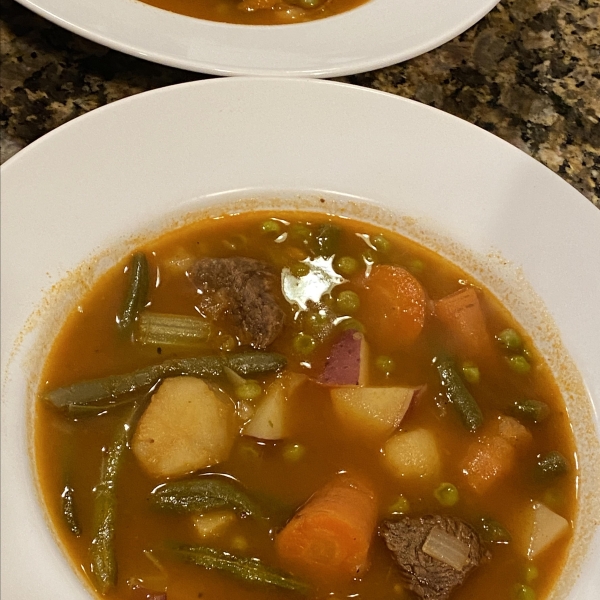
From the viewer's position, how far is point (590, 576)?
2576 millimetres

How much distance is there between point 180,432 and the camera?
8.54 ft

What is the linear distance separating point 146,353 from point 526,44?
274 cm

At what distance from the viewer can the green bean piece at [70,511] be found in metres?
2.46

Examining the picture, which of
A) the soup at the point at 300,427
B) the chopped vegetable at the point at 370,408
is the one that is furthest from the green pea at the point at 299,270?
the chopped vegetable at the point at 370,408

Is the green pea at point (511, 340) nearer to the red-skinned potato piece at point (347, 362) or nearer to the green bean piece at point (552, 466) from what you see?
the green bean piece at point (552, 466)

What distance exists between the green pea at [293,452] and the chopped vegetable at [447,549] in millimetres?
561

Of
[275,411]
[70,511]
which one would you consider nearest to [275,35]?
[275,411]

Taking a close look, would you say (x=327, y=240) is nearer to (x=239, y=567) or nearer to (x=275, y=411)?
(x=275, y=411)

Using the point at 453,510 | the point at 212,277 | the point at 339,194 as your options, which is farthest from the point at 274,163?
the point at 453,510

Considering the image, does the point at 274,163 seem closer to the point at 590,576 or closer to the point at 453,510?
the point at 453,510

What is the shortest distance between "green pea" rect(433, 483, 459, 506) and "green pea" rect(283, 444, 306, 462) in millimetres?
546

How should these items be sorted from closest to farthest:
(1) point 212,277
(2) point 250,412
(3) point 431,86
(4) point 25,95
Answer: (2) point 250,412 < (1) point 212,277 < (4) point 25,95 < (3) point 431,86

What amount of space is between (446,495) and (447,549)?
8.5 inches

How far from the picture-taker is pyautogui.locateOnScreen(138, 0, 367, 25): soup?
3.39 meters
